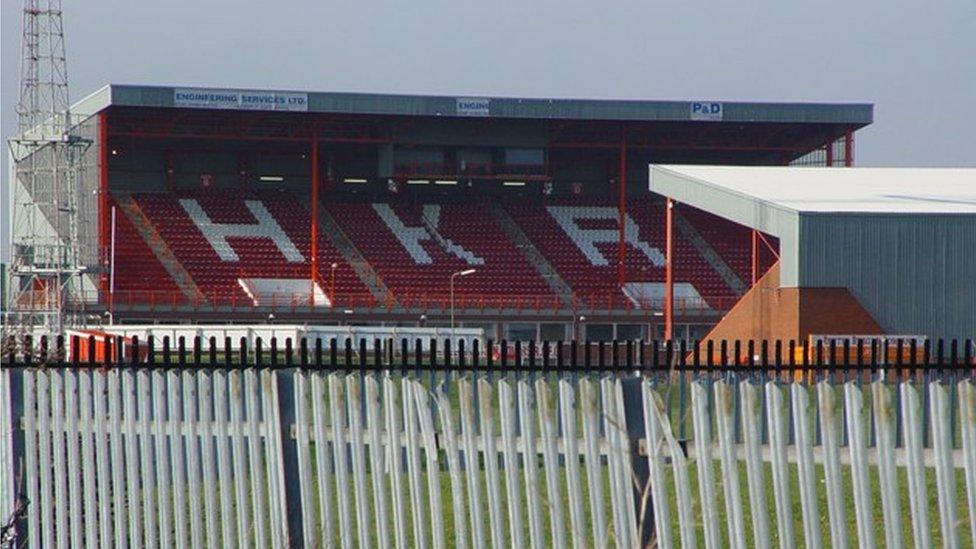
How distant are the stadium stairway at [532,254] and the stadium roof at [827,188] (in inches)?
676

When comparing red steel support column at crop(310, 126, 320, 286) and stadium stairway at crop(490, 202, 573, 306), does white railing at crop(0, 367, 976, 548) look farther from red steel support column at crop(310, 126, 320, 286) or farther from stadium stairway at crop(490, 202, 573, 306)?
stadium stairway at crop(490, 202, 573, 306)

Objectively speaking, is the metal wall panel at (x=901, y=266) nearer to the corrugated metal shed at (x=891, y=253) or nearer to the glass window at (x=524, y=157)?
the corrugated metal shed at (x=891, y=253)

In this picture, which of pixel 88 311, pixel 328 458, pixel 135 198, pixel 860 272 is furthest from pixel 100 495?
pixel 135 198

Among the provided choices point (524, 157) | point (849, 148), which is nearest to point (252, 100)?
point (524, 157)

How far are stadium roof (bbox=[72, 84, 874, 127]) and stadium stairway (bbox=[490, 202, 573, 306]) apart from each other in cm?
581

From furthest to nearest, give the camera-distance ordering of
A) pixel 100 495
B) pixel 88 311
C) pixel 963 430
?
1. pixel 88 311
2. pixel 100 495
3. pixel 963 430

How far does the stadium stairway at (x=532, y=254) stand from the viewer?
69.6 meters

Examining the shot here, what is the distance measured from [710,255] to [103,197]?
22.6 m

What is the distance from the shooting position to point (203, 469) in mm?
9352

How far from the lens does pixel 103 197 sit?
66.5 metres

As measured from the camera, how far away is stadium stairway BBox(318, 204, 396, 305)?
223 feet

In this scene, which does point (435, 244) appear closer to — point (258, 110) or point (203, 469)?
point (258, 110)

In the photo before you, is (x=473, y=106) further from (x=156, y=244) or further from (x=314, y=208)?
(x=156, y=244)

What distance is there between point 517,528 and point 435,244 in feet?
207
